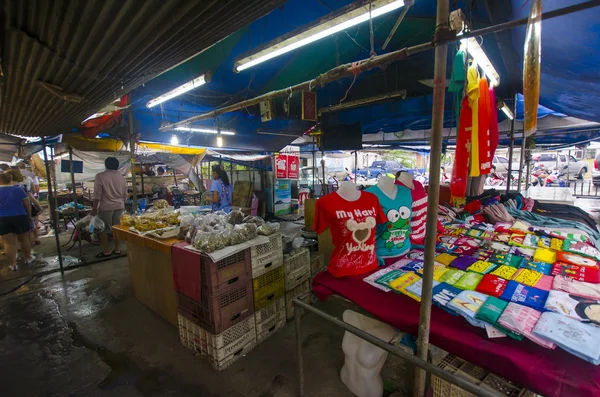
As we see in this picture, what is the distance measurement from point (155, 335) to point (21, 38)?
3.12m

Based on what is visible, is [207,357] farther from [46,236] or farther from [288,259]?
[46,236]

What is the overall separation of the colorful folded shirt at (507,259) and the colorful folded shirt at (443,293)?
0.81 m

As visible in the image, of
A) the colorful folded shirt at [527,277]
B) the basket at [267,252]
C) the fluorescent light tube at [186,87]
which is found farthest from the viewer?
the fluorescent light tube at [186,87]

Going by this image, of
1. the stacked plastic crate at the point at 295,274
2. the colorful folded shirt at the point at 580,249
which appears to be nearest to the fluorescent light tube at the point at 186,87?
the stacked plastic crate at the point at 295,274

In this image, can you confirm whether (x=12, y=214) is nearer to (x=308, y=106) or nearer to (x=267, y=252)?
(x=267, y=252)

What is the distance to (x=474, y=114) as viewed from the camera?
2391 millimetres

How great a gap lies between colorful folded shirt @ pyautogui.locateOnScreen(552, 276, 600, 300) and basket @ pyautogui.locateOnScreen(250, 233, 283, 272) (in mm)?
2451

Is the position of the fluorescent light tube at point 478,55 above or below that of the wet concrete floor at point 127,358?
above

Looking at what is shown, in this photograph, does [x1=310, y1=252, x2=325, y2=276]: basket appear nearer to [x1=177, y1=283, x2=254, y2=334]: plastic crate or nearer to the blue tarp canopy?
[x1=177, y1=283, x2=254, y2=334]: plastic crate

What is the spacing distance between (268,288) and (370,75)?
16.9 ft

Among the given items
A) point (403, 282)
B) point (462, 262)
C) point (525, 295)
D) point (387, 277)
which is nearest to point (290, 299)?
point (387, 277)

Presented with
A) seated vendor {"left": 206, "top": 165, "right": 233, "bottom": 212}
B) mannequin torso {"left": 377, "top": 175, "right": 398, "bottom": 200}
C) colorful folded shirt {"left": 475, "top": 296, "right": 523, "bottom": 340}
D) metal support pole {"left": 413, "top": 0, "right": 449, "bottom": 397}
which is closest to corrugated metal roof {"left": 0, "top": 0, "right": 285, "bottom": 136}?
metal support pole {"left": 413, "top": 0, "right": 449, "bottom": 397}

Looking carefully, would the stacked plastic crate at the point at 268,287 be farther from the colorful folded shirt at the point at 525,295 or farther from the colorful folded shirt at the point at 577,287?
the colorful folded shirt at the point at 577,287

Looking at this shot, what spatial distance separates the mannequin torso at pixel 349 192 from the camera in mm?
2383
